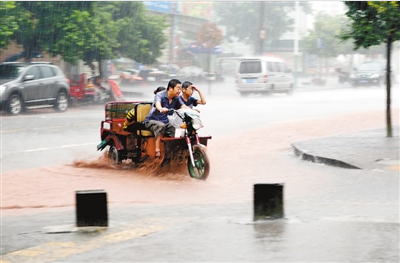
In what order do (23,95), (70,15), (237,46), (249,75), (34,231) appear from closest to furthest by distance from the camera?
1. (34,231)
2. (23,95)
3. (70,15)
4. (249,75)
5. (237,46)

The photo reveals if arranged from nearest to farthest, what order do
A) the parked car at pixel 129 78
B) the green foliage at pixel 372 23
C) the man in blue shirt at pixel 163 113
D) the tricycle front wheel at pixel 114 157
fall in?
the man in blue shirt at pixel 163 113, the tricycle front wheel at pixel 114 157, the green foliage at pixel 372 23, the parked car at pixel 129 78

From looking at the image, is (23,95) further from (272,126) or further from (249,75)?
(249,75)

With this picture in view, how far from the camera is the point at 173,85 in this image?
11.5 metres

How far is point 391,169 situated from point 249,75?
24.4 metres

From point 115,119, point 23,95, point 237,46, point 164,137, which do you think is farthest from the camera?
point 237,46

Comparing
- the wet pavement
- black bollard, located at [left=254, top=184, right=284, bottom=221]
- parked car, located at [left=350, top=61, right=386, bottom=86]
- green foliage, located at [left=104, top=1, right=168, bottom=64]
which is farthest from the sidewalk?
parked car, located at [left=350, top=61, right=386, bottom=86]

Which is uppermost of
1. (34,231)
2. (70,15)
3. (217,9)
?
(217,9)

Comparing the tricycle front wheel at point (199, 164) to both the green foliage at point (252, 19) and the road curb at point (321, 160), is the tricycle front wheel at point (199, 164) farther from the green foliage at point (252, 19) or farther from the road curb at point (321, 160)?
the green foliage at point (252, 19)

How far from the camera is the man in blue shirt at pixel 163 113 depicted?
11398 millimetres

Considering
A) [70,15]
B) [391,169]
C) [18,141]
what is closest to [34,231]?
[391,169]

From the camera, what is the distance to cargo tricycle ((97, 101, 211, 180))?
1105cm

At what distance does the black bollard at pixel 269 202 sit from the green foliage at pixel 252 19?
2764 inches

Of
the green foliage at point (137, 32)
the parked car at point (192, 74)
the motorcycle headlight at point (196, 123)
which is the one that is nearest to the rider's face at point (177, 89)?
the motorcycle headlight at point (196, 123)

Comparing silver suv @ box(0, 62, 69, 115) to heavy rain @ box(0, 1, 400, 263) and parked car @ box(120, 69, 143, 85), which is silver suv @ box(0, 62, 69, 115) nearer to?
heavy rain @ box(0, 1, 400, 263)
